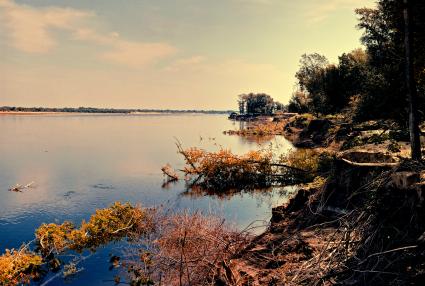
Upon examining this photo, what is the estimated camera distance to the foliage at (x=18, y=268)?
1616 centimetres

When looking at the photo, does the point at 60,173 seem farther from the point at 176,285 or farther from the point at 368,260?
the point at 368,260

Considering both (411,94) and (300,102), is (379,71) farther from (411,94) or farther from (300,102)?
(300,102)

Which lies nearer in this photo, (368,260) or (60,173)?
(368,260)

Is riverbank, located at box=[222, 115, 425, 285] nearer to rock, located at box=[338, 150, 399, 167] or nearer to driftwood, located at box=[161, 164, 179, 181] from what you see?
rock, located at box=[338, 150, 399, 167]

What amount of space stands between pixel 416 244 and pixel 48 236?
58.9 feet

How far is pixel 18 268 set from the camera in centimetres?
1706

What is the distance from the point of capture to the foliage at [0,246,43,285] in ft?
53.0

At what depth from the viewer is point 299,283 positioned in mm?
9914

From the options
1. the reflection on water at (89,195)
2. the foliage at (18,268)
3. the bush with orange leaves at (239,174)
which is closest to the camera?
the foliage at (18,268)

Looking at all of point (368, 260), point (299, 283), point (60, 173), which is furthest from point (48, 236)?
point (60, 173)

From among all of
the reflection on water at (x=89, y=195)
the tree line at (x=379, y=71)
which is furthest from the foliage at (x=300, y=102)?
the reflection on water at (x=89, y=195)

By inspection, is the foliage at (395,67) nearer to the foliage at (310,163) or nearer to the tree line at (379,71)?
the tree line at (379,71)

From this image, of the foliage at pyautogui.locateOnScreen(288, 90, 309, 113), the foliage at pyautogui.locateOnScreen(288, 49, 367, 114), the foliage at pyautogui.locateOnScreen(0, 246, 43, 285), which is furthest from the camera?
the foliage at pyautogui.locateOnScreen(288, 90, 309, 113)

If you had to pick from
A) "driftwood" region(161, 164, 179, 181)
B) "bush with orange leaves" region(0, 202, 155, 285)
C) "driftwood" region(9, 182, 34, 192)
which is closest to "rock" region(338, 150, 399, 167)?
"bush with orange leaves" region(0, 202, 155, 285)
